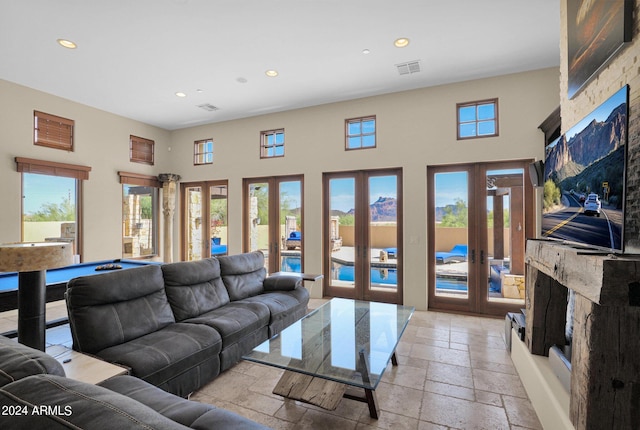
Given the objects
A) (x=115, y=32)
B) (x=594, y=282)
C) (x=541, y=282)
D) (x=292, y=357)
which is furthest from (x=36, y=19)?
(x=541, y=282)

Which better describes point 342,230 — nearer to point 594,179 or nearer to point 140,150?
point 594,179

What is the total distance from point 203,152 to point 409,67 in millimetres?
4614

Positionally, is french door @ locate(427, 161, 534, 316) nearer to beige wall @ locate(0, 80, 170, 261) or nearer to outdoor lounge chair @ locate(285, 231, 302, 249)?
outdoor lounge chair @ locate(285, 231, 302, 249)

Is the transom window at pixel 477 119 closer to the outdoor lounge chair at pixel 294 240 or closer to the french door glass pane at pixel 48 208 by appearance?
the outdoor lounge chair at pixel 294 240

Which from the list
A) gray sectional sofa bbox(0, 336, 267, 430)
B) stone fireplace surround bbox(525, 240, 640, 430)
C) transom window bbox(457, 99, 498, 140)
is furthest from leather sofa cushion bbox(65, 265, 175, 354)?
transom window bbox(457, 99, 498, 140)

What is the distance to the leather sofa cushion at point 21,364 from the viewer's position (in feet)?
3.08

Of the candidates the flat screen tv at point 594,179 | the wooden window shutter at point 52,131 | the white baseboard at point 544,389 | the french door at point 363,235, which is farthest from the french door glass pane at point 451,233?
the wooden window shutter at point 52,131

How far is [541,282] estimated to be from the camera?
8.04 ft

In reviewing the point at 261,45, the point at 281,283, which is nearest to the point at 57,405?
the point at 281,283

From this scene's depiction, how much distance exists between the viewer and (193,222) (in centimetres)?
668

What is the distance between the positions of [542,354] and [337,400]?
1.74 m

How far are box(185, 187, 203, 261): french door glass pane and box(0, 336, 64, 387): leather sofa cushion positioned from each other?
568 centimetres

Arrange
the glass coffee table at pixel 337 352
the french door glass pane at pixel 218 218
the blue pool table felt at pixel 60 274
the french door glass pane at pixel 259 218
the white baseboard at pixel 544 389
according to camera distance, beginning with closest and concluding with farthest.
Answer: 1. the white baseboard at pixel 544 389
2. the glass coffee table at pixel 337 352
3. the blue pool table felt at pixel 60 274
4. the french door glass pane at pixel 259 218
5. the french door glass pane at pixel 218 218

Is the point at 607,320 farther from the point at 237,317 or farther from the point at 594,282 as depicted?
the point at 237,317
